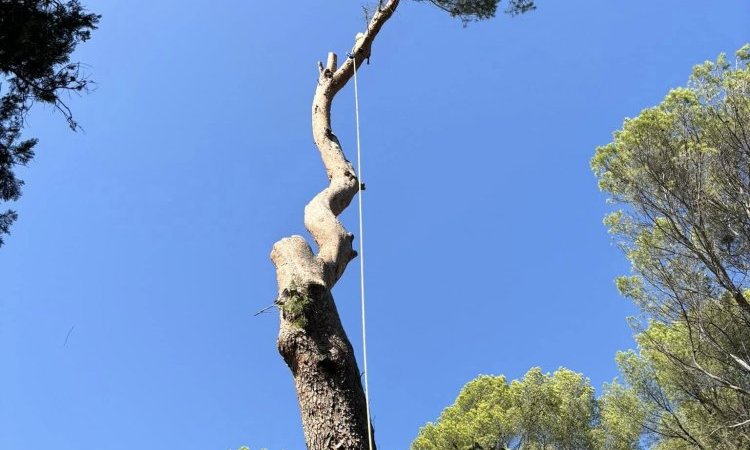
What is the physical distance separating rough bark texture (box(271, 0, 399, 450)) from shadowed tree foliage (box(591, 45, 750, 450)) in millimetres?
5391

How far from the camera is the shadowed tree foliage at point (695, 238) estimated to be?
7707 millimetres

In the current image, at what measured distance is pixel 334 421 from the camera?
2410mm

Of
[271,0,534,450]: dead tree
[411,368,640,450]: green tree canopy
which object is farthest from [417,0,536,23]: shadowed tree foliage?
[411,368,640,450]: green tree canopy

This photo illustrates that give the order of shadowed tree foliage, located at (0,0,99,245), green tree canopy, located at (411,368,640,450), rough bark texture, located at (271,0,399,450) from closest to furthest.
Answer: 1. rough bark texture, located at (271,0,399,450)
2. shadowed tree foliage, located at (0,0,99,245)
3. green tree canopy, located at (411,368,640,450)

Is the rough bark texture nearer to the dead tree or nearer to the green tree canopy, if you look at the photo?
the dead tree

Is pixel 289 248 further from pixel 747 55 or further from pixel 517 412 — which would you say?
pixel 517 412

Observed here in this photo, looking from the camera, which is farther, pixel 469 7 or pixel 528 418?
pixel 528 418

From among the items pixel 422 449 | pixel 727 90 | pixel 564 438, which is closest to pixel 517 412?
pixel 564 438

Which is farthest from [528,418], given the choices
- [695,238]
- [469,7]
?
[469,7]

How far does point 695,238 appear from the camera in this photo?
323 inches

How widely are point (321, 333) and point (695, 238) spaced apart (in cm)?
739

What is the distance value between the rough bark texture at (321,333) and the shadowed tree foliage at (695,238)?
5391mm

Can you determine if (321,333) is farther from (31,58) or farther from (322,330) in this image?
(31,58)

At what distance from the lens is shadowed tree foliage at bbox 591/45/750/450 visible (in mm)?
7707
